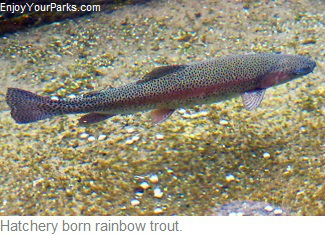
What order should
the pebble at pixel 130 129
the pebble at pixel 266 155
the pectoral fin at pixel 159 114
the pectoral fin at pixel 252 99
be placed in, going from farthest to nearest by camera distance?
the pebble at pixel 130 129
the pebble at pixel 266 155
the pectoral fin at pixel 252 99
the pectoral fin at pixel 159 114

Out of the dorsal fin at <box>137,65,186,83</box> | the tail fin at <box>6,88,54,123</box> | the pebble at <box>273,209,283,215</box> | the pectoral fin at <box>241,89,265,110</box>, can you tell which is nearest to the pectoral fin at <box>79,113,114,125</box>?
the tail fin at <box>6,88,54,123</box>

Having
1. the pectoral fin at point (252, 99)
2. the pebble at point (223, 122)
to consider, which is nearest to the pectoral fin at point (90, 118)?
the pectoral fin at point (252, 99)

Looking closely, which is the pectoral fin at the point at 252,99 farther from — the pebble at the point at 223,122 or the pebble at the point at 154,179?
the pebble at the point at 154,179

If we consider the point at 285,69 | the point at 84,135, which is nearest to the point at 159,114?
the point at 84,135

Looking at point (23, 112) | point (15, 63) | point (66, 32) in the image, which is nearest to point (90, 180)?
point (23, 112)
